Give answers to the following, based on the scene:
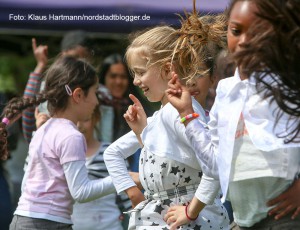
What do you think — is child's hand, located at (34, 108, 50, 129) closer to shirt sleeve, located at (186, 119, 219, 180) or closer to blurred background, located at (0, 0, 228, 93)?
blurred background, located at (0, 0, 228, 93)

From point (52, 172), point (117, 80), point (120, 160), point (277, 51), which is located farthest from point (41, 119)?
point (277, 51)

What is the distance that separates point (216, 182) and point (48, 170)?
4.45ft

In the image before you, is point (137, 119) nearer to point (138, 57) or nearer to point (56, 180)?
point (138, 57)

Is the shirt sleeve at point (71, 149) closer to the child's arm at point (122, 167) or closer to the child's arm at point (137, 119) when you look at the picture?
the child's arm at point (122, 167)

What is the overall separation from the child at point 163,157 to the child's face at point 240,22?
64 cm

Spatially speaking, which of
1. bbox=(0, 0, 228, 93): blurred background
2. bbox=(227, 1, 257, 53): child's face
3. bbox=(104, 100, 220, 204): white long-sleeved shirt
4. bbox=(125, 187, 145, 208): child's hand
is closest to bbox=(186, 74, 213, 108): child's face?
bbox=(104, 100, 220, 204): white long-sleeved shirt

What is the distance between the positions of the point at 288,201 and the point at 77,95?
1988 millimetres

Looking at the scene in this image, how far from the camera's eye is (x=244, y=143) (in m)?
3.09

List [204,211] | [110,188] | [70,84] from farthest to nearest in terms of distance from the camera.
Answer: [70,84] < [110,188] < [204,211]

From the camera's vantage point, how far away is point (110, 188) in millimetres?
4422

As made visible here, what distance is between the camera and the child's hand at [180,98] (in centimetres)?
323

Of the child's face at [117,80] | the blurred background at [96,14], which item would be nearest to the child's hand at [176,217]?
the blurred background at [96,14]

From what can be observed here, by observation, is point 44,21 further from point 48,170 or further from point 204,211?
point 204,211

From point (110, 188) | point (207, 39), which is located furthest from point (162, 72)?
point (110, 188)
